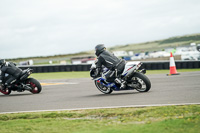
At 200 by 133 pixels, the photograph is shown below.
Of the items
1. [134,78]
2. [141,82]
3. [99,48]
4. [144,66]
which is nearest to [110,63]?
[99,48]

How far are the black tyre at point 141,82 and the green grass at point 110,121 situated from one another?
288cm

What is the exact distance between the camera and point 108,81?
1188cm

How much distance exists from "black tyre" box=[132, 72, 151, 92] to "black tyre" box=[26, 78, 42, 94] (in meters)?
4.44

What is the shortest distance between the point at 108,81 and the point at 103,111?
3786 mm

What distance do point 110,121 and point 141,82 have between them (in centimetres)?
429

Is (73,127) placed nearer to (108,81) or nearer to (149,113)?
(149,113)

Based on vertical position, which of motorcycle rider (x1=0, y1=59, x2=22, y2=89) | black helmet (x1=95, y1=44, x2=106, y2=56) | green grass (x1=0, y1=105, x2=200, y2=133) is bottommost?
green grass (x1=0, y1=105, x2=200, y2=133)

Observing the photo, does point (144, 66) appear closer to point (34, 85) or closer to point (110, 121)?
point (34, 85)

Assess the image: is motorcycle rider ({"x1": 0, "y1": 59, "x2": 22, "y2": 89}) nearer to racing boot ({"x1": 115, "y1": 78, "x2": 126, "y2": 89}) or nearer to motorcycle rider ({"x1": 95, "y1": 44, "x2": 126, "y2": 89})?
motorcycle rider ({"x1": 95, "y1": 44, "x2": 126, "y2": 89})

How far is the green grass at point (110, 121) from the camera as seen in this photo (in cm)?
604

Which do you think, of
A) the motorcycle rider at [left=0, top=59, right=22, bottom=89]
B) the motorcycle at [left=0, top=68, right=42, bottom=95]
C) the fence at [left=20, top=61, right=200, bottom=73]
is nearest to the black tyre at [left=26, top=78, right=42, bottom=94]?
the motorcycle at [left=0, top=68, right=42, bottom=95]

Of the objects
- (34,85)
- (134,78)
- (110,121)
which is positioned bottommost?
(110,121)

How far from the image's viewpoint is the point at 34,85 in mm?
13922

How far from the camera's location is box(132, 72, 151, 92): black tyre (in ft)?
36.0
